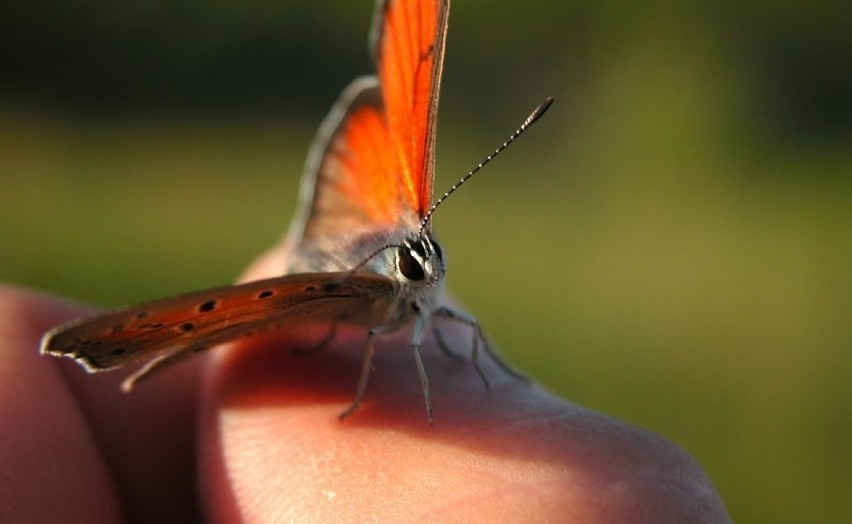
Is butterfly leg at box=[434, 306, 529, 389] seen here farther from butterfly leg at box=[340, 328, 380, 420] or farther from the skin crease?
butterfly leg at box=[340, 328, 380, 420]

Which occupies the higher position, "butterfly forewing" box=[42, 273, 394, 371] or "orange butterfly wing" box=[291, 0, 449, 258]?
"orange butterfly wing" box=[291, 0, 449, 258]

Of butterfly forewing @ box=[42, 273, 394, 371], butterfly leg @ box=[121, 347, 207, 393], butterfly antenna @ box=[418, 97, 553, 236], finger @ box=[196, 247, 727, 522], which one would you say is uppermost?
butterfly antenna @ box=[418, 97, 553, 236]

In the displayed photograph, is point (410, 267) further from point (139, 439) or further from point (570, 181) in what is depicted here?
point (570, 181)

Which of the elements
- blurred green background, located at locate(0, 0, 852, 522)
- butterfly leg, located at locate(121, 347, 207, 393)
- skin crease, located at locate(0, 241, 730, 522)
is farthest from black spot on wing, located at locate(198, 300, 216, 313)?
blurred green background, located at locate(0, 0, 852, 522)

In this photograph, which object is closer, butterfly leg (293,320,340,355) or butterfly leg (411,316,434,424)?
butterfly leg (411,316,434,424)

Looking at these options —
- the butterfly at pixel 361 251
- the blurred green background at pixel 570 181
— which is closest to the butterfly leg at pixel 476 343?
the butterfly at pixel 361 251

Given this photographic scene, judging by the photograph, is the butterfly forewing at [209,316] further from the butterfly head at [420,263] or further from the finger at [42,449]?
the finger at [42,449]

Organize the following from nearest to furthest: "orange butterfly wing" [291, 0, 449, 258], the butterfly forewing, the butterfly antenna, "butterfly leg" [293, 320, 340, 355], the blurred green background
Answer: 1. the butterfly forewing
2. the butterfly antenna
3. "orange butterfly wing" [291, 0, 449, 258]
4. "butterfly leg" [293, 320, 340, 355]
5. the blurred green background

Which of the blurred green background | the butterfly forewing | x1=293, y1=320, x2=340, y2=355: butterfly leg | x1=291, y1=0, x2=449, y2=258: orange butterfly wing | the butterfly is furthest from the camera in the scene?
the blurred green background
